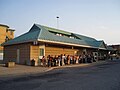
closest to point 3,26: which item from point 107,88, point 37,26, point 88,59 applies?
point 37,26

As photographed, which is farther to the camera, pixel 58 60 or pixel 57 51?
pixel 57 51

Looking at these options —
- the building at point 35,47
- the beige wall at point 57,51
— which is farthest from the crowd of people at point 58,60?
the building at point 35,47

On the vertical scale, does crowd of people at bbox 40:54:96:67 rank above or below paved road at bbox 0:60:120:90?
above

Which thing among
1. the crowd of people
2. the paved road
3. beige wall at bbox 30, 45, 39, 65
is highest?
beige wall at bbox 30, 45, 39, 65

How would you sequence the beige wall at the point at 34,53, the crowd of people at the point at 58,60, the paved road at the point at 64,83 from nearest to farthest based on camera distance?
the paved road at the point at 64,83
the beige wall at the point at 34,53
the crowd of people at the point at 58,60

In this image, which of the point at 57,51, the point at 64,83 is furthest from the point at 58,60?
the point at 64,83

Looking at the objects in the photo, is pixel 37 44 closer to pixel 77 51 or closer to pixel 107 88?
pixel 77 51

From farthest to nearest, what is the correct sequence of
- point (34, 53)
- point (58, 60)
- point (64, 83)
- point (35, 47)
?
1. point (58, 60)
2. point (35, 47)
3. point (34, 53)
4. point (64, 83)

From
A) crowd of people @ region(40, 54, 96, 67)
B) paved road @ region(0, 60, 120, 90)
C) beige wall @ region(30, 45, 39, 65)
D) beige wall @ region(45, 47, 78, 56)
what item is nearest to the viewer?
paved road @ region(0, 60, 120, 90)

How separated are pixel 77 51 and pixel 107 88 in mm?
25707

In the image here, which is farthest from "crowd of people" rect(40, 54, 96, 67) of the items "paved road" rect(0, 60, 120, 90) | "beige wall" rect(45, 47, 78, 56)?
"paved road" rect(0, 60, 120, 90)

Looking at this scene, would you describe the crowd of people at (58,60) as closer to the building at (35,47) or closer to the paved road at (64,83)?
the building at (35,47)

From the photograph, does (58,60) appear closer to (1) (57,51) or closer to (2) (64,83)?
(1) (57,51)

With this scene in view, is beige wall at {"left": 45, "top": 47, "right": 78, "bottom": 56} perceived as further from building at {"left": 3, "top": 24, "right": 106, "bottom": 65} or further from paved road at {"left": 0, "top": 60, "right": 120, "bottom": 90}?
paved road at {"left": 0, "top": 60, "right": 120, "bottom": 90}
